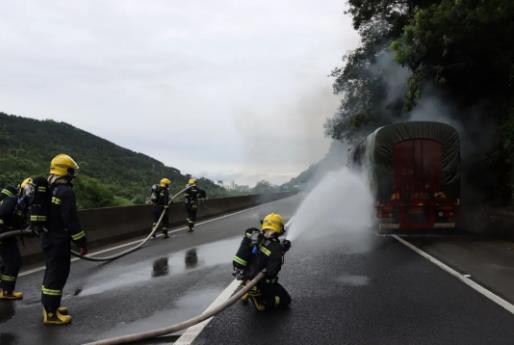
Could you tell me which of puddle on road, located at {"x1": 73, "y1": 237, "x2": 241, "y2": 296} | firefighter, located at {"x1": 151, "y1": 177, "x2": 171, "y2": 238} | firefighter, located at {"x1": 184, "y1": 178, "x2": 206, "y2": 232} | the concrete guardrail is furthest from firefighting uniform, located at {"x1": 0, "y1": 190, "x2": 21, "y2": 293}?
firefighter, located at {"x1": 184, "y1": 178, "x2": 206, "y2": 232}

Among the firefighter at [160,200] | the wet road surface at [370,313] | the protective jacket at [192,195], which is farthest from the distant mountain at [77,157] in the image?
the wet road surface at [370,313]

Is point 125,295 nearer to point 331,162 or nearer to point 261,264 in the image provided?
point 261,264

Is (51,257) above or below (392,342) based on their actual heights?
above

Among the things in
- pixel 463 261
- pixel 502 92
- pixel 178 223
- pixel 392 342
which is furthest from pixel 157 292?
pixel 502 92

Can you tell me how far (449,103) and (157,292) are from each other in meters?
16.6

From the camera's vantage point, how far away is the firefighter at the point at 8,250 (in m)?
6.70

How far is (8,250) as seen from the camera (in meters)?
6.81

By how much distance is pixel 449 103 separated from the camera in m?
20.1

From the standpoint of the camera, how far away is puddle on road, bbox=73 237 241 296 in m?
7.57

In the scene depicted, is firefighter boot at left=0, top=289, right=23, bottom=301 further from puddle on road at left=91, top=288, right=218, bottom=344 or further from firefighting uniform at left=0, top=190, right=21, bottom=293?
puddle on road at left=91, top=288, right=218, bottom=344

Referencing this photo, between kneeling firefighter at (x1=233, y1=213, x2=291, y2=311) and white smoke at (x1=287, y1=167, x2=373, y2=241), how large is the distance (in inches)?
291

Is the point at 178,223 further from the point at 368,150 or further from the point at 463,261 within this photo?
the point at 463,261

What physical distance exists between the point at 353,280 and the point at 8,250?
4.93 metres

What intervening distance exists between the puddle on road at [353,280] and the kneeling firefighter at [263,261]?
1.68 metres
